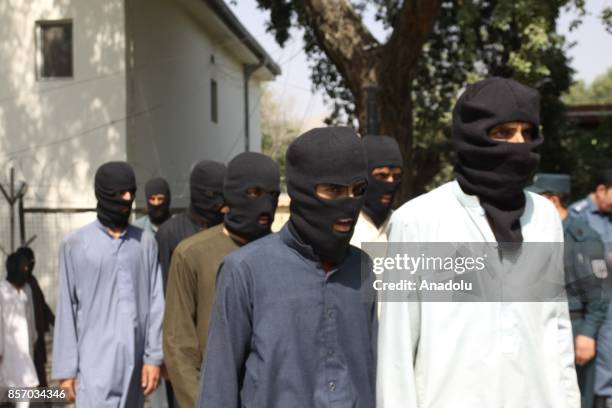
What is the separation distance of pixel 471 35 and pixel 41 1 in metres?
8.13

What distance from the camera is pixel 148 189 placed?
8.97m

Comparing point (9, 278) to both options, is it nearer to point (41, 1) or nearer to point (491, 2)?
point (41, 1)

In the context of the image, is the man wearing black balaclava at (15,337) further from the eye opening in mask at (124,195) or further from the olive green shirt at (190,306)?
the olive green shirt at (190,306)

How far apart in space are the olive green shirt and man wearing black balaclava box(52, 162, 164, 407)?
1.09 metres

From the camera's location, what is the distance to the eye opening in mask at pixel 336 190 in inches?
116

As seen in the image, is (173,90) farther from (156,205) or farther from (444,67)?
(156,205)

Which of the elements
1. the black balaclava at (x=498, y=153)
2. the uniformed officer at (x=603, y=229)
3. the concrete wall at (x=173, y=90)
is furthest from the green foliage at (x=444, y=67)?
the black balaclava at (x=498, y=153)

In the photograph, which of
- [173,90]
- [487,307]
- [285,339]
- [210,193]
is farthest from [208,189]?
[173,90]

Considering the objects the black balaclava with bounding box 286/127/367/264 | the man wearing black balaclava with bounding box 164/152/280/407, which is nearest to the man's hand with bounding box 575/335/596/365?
the man wearing black balaclava with bounding box 164/152/280/407

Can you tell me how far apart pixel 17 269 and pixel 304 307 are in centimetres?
622

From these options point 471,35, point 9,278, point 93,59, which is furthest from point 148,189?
point 93,59

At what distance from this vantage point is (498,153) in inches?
110

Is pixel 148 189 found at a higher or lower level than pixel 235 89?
lower

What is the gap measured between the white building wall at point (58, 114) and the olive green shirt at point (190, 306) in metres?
10.6
